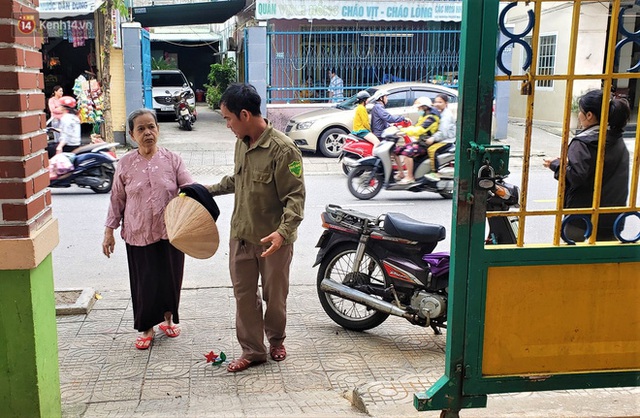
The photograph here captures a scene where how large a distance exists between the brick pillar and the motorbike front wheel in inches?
275

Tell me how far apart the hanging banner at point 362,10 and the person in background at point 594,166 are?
12678 mm

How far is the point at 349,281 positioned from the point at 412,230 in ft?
2.06

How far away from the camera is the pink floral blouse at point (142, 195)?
418 centimetres

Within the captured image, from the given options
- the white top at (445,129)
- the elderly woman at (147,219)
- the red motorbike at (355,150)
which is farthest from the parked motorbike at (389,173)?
the elderly woman at (147,219)

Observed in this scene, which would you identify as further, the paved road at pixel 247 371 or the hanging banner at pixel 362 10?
the hanging banner at pixel 362 10

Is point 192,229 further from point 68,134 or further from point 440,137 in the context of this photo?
point 68,134

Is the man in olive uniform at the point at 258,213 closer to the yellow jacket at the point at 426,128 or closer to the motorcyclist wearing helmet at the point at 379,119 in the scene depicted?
the yellow jacket at the point at 426,128

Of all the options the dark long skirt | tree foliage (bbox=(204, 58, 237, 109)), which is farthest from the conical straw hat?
tree foliage (bbox=(204, 58, 237, 109))

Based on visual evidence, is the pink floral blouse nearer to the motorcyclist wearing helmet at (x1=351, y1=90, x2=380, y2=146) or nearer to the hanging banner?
the motorcyclist wearing helmet at (x1=351, y1=90, x2=380, y2=146)

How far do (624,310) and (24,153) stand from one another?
9.25 ft

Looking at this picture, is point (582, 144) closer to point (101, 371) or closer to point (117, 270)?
point (101, 371)

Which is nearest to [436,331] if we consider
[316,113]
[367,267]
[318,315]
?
[367,267]

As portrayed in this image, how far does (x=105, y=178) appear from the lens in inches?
397

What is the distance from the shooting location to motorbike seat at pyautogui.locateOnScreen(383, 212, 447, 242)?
4332mm
